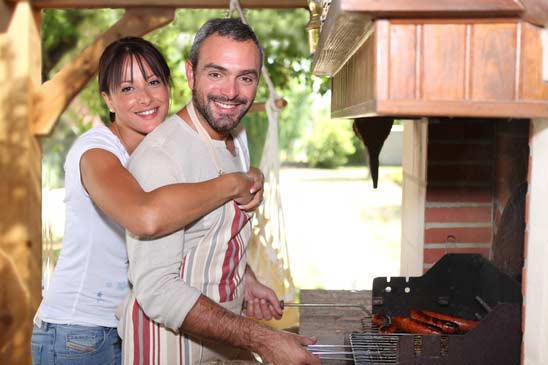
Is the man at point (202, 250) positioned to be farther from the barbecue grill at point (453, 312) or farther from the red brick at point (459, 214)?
the red brick at point (459, 214)

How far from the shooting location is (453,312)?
1976 mm

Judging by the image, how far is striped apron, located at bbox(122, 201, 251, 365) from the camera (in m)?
1.50

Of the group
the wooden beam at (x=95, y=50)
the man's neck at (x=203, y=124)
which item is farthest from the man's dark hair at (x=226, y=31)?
the wooden beam at (x=95, y=50)

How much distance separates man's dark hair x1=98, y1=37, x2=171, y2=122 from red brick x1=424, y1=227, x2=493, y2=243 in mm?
1289

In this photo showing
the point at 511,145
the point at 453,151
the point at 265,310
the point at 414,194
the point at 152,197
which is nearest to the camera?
the point at 152,197

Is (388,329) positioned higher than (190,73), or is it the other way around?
(190,73)

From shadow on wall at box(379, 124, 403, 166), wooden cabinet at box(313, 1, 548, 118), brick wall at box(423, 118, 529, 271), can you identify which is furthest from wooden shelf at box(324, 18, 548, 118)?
shadow on wall at box(379, 124, 403, 166)

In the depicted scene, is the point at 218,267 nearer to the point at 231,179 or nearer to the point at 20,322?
the point at 231,179

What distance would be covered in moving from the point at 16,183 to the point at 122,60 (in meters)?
1.35

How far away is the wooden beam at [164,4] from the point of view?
9.77 feet

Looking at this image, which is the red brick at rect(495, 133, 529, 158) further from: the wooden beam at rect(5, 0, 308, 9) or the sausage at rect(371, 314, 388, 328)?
the wooden beam at rect(5, 0, 308, 9)

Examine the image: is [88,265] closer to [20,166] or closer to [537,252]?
[537,252]

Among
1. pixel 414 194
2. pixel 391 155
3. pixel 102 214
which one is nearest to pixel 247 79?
pixel 102 214

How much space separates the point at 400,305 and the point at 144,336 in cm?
78
